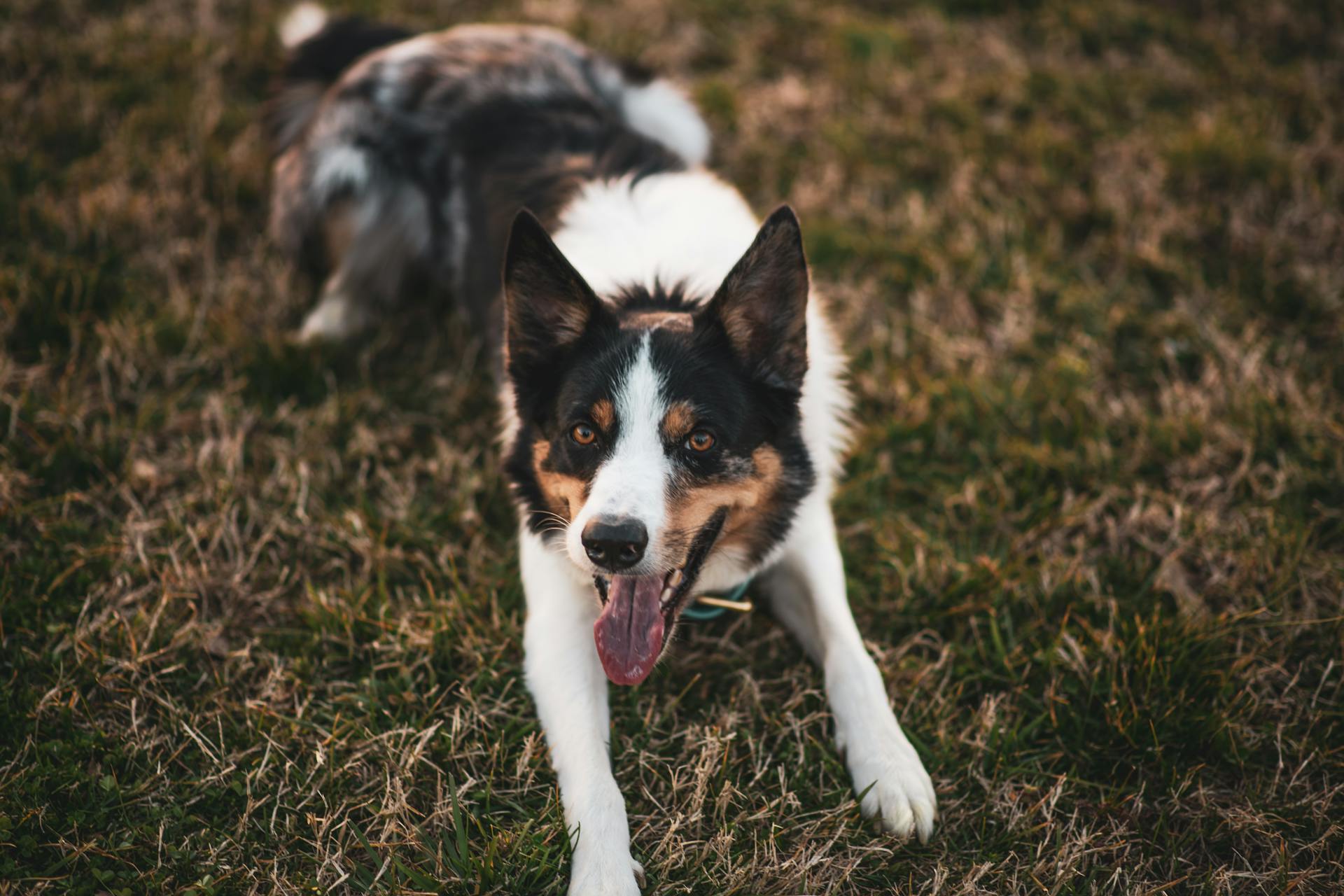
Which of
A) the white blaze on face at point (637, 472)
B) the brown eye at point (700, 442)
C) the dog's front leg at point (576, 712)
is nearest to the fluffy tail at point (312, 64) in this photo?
the dog's front leg at point (576, 712)

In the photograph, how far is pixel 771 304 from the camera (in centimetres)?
278

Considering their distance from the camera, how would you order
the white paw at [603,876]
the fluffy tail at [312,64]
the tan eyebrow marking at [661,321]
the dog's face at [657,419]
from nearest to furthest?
the white paw at [603,876]
the dog's face at [657,419]
the tan eyebrow marking at [661,321]
the fluffy tail at [312,64]

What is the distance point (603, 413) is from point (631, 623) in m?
0.61

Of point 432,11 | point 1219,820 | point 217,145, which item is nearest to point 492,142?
point 217,145

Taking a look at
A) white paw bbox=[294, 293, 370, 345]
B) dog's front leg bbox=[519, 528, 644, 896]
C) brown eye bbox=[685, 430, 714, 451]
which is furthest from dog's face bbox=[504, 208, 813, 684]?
white paw bbox=[294, 293, 370, 345]

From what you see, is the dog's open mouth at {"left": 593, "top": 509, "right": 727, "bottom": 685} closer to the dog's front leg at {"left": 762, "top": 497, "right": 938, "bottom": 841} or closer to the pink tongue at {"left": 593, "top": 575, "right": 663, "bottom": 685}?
the pink tongue at {"left": 593, "top": 575, "right": 663, "bottom": 685}

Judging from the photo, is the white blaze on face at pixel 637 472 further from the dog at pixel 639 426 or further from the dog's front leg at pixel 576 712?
the dog's front leg at pixel 576 712

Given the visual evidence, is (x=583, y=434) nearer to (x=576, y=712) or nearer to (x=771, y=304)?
(x=771, y=304)

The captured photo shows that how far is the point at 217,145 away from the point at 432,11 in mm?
1923

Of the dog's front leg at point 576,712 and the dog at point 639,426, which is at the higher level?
the dog at point 639,426

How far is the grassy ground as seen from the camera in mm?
2621

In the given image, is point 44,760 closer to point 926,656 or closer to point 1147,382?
point 926,656

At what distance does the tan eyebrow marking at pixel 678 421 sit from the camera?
264cm

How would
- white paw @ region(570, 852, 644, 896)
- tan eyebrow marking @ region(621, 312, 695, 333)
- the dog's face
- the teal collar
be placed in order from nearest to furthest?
white paw @ region(570, 852, 644, 896) < the dog's face < tan eyebrow marking @ region(621, 312, 695, 333) < the teal collar
